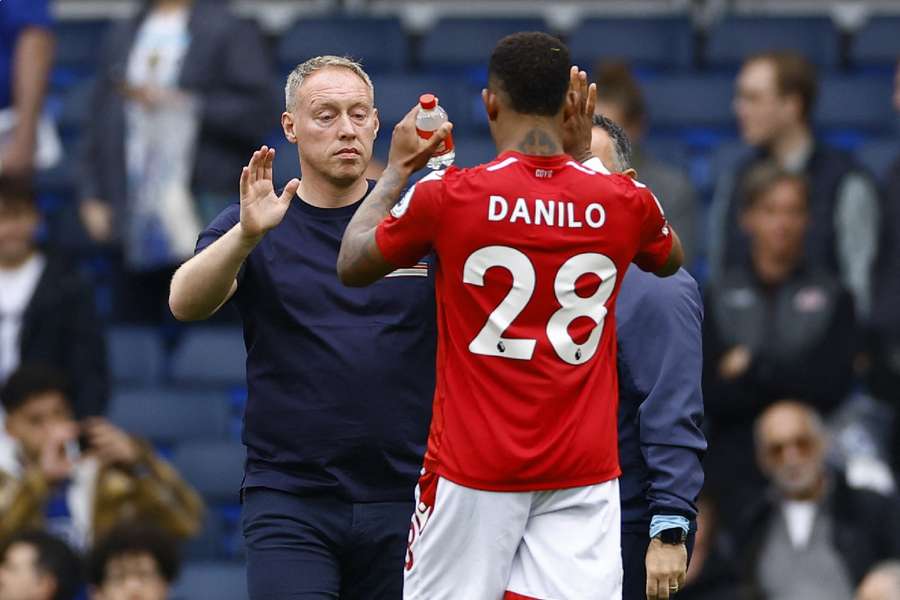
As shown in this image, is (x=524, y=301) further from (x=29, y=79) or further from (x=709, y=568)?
(x=29, y=79)

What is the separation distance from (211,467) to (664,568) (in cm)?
450

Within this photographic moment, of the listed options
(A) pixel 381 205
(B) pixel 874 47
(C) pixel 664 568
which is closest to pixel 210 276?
(A) pixel 381 205

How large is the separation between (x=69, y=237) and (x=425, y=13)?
2.43 meters

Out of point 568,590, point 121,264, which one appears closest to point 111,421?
point 121,264

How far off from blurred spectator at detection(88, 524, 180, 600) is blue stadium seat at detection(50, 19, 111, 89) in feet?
14.0

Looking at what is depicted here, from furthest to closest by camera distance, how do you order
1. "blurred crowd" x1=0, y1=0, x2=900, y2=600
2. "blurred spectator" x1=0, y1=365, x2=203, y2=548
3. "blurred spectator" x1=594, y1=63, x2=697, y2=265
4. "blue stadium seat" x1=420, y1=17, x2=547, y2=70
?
1. "blue stadium seat" x1=420, y1=17, x2=547, y2=70
2. "blurred spectator" x1=594, y1=63, x2=697, y2=265
3. "blurred spectator" x1=0, y1=365, x2=203, y2=548
4. "blurred crowd" x1=0, y1=0, x2=900, y2=600

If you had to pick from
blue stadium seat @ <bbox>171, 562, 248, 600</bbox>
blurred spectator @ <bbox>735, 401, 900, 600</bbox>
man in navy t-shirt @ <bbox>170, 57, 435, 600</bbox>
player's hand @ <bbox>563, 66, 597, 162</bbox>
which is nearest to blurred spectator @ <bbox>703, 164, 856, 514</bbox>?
blurred spectator @ <bbox>735, 401, 900, 600</bbox>

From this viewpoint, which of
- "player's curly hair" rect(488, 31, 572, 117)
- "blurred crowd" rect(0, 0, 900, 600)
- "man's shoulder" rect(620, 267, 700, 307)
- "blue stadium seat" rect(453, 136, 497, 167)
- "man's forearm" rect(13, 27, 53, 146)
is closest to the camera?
"player's curly hair" rect(488, 31, 572, 117)

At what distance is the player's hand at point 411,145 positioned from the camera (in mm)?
4086

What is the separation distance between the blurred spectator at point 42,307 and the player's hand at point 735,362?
2395mm

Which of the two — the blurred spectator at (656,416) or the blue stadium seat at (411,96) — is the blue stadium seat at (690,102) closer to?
the blue stadium seat at (411,96)

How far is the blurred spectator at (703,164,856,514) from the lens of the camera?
24.7 ft

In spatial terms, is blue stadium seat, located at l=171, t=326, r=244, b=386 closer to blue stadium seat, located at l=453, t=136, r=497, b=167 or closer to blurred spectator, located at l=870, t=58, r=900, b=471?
blue stadium seat, located at l=453, t=136, r=497, b=167

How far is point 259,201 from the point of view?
14.4 ft
